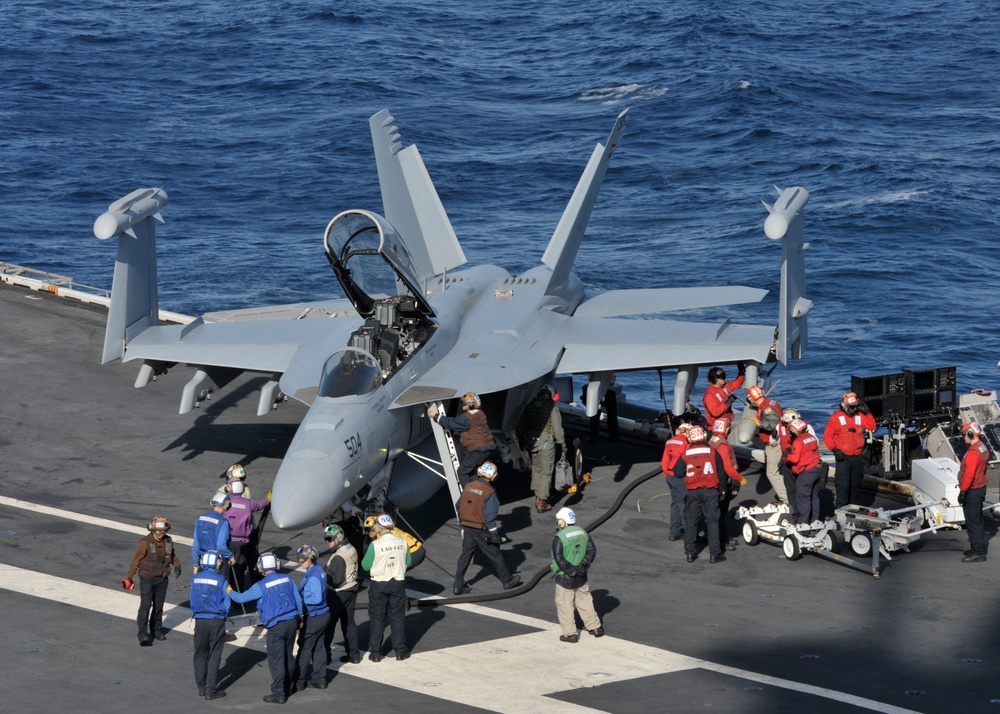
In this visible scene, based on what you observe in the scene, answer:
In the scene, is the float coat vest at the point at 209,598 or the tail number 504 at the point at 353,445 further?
the tail number 504 at the point at 353,445

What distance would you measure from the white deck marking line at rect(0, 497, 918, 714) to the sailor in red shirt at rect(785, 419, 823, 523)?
4106 millimetres

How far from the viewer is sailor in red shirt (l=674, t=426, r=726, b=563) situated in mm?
16391

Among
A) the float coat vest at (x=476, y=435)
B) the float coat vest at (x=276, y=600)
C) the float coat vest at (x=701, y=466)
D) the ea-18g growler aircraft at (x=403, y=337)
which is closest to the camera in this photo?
the float coat vest at (x=276, y=600)

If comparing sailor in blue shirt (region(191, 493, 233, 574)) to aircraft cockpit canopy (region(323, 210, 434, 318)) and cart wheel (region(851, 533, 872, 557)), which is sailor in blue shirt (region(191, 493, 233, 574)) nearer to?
aircraft cockpit canopy (region(323, 210, 434, 318))

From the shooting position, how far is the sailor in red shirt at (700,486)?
1639 centimetres

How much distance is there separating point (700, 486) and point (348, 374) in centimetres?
490

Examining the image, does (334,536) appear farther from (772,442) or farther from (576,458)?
(772,442)

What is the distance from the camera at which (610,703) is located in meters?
12.7

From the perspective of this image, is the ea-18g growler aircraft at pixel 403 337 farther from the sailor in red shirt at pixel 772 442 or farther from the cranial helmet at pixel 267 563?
the cranial helmet at pixel 267 563

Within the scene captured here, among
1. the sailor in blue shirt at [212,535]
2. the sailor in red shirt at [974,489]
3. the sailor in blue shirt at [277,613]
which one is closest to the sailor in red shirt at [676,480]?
the sailor in red shirt at [974,489]

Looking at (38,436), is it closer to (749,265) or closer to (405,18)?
(749,265)

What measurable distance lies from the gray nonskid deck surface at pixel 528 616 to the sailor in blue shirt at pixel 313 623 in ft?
1.00

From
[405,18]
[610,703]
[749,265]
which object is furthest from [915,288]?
[405,18]

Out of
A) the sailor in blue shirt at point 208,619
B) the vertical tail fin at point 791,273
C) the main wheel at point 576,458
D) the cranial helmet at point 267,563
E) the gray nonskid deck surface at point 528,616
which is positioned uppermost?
the vertical tail fin at point 791,273
